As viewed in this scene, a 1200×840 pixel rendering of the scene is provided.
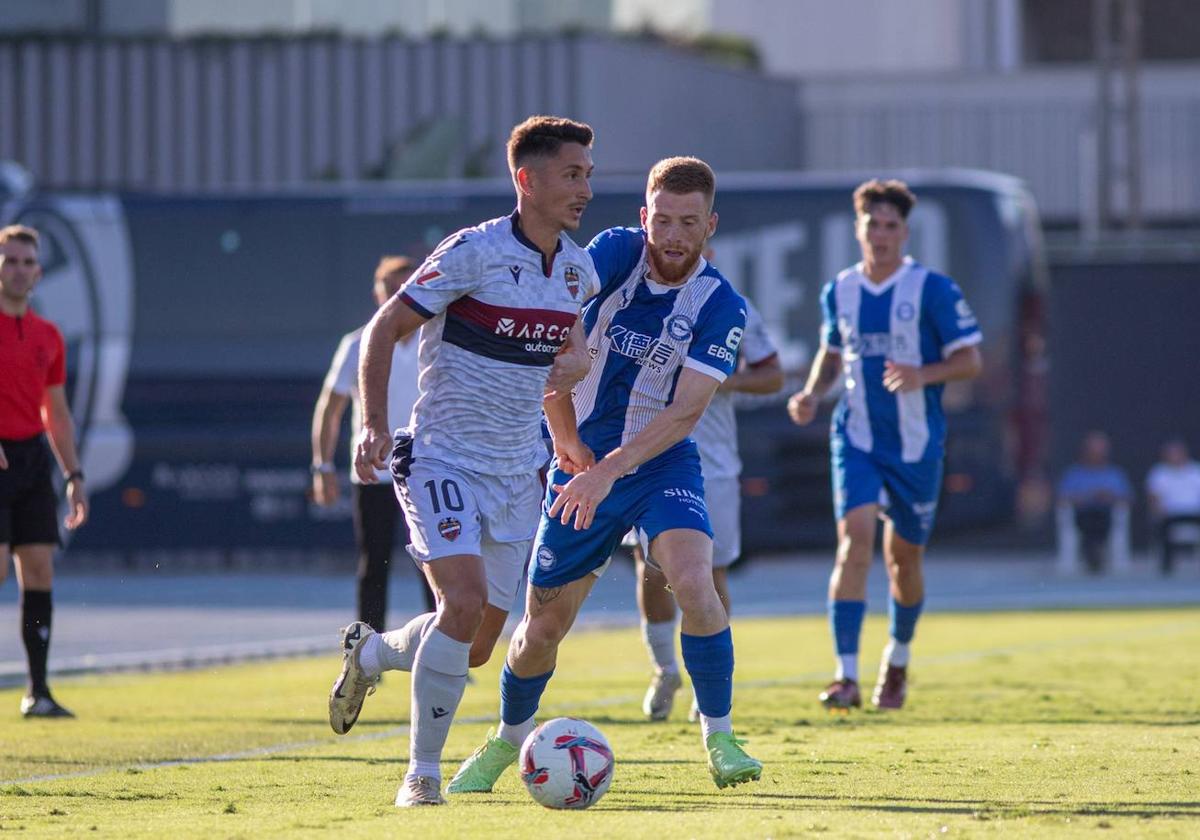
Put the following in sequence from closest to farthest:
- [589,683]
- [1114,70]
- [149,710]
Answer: [149,710]
[589,683]
[1114,70]

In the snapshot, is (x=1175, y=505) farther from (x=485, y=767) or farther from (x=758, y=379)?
(x=485, y=767)

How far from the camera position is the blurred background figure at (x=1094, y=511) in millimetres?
24516

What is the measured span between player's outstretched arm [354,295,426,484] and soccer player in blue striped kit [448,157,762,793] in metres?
0.74

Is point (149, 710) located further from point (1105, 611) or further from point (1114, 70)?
point (1114, 70)

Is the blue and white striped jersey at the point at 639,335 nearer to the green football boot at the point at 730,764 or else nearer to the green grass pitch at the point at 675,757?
the green football boot at the point at 730,764

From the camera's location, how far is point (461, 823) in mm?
6520

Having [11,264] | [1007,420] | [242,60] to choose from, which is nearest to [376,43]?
[242,60]

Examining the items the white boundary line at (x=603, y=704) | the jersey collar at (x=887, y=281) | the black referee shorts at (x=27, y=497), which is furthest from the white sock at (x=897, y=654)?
the black referee shorts at (x=27, y=497)

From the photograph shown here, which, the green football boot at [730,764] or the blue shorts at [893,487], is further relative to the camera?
the blue shorts at [893,487]

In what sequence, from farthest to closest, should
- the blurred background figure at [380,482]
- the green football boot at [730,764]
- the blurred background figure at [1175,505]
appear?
the blurred background figure at [1175,505], the blurred background figure at [380,482], the green football boot at [730,764]

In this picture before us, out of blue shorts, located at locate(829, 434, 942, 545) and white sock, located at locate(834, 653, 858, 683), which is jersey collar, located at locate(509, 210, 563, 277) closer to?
blue shorts, located at locate(829, 434, 942, 545)

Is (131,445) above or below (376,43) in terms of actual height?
below

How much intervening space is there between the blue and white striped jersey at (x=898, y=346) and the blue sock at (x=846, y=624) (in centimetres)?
78

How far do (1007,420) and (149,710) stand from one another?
1344 cm
